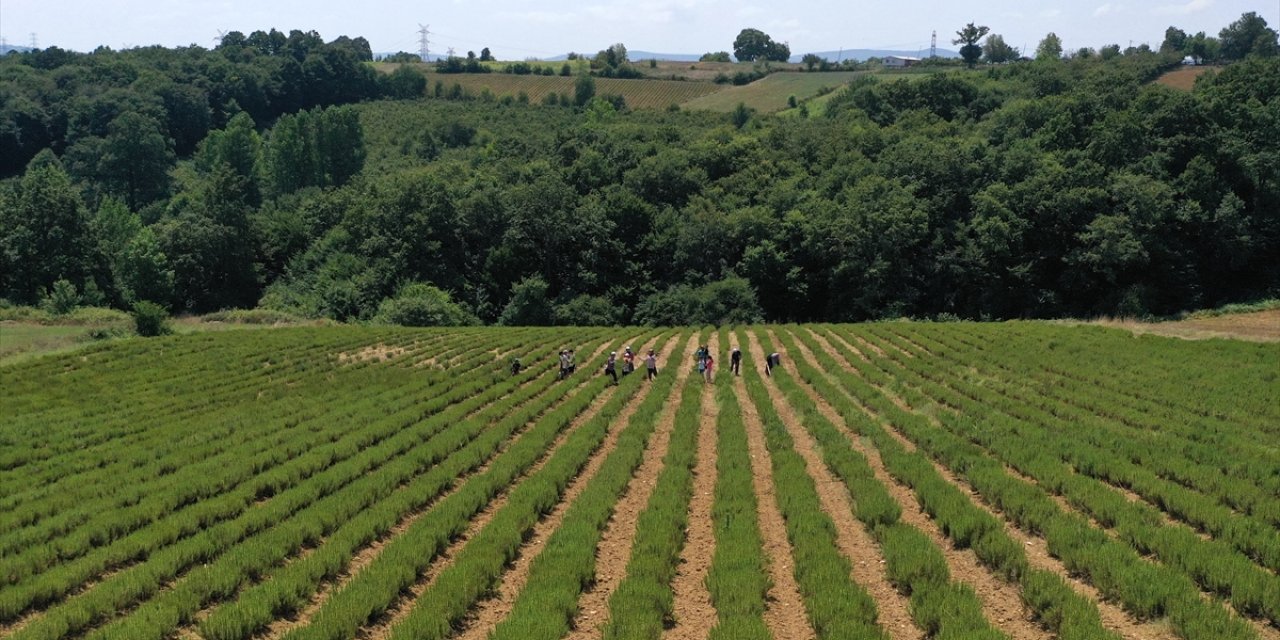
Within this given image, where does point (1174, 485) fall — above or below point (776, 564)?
above

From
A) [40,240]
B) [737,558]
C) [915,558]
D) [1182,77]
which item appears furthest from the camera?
[1182,77]

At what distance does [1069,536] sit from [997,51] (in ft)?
494

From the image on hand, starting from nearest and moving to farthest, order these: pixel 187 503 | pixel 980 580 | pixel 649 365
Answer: pixel 980 580 → pixel 187 503 → pixel 649 365

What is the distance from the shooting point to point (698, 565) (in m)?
11.1

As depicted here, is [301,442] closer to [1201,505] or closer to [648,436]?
[648,436]

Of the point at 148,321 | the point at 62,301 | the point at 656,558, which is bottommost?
the point at 62,301

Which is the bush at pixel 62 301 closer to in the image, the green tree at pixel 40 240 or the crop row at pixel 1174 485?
the green tree at pixel 40 240

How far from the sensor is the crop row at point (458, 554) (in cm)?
911

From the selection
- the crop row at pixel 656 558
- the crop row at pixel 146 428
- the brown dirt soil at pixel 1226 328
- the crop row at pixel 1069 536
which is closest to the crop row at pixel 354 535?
the crop row at pixel 656 558

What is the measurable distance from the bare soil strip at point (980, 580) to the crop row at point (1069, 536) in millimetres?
1032

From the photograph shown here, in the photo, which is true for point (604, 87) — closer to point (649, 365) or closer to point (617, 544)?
point (649, 365)

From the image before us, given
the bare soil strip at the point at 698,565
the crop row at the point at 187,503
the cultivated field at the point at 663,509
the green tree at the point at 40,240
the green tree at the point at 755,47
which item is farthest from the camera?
the green tree at the point at 755,47

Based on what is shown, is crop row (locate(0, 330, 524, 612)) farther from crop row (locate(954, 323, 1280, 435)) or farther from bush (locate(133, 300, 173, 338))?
bush (locate(133, 300, 173, 338))

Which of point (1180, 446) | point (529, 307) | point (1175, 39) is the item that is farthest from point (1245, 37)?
point (1180, 446)
